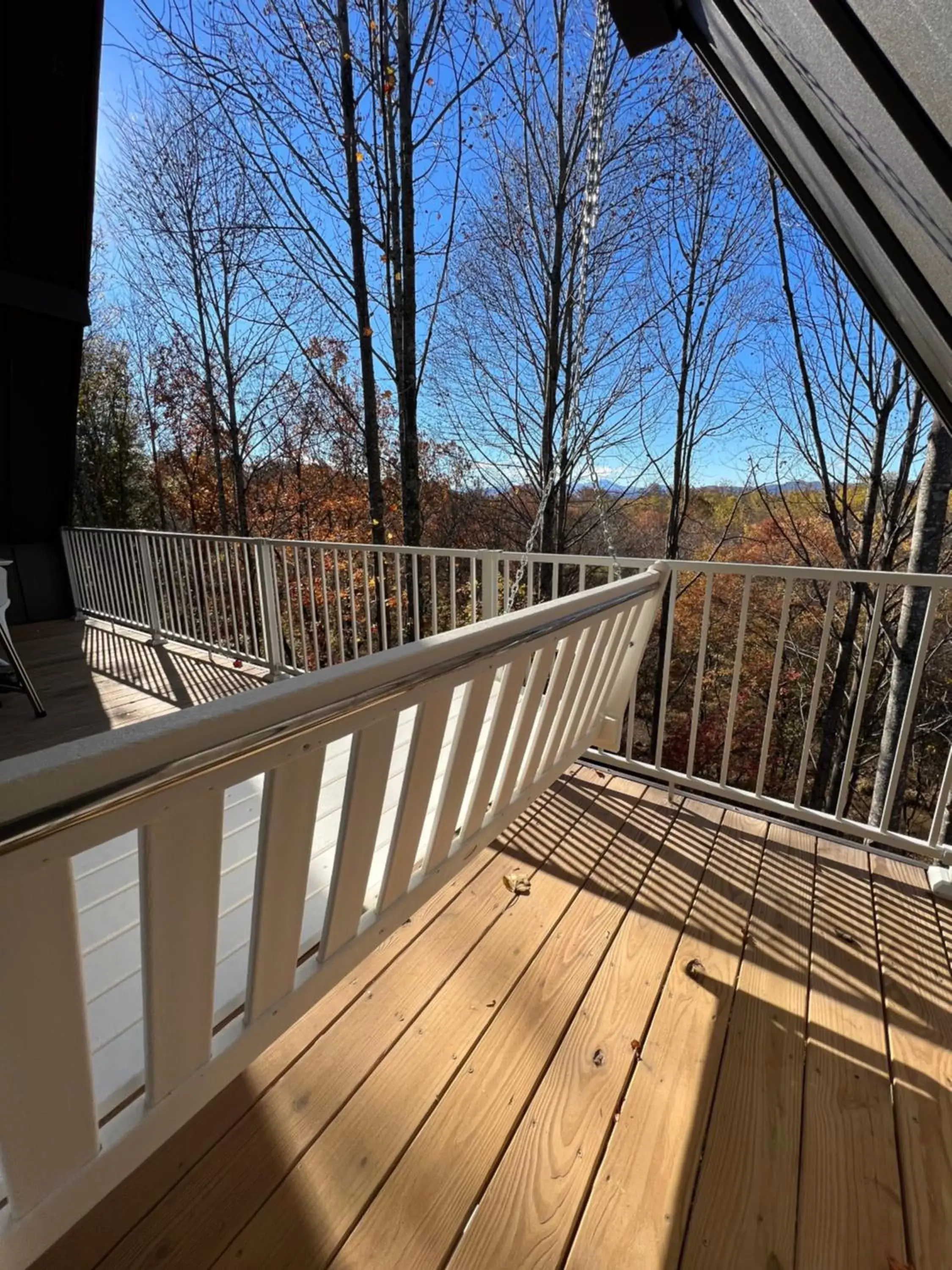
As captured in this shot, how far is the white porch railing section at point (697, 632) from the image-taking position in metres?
2.19

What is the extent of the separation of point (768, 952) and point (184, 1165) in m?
1.64

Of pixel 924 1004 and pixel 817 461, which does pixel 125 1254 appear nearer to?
pixel 924 1004

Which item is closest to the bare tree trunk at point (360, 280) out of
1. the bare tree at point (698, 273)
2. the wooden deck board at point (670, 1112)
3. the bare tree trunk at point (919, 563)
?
the bare tree at point (698, 273)

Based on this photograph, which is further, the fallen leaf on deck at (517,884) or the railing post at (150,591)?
the railing post at (150,591)

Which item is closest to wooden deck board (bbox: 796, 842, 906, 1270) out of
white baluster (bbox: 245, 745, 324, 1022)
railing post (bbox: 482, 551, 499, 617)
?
white baluster (bbox: 245, 745, 324, 1022)

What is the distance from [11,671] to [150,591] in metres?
1.39

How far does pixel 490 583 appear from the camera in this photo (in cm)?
278

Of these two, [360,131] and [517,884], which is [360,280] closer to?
[360,131]

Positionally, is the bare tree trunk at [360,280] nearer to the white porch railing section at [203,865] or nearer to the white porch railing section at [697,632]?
the white porch railing section at [697,632]

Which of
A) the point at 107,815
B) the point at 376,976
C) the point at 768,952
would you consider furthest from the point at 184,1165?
the point at 768,952

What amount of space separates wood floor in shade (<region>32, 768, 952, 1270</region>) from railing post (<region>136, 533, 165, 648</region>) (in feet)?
14.6

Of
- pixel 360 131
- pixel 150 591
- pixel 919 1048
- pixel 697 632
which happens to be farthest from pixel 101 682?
pixel 697 632

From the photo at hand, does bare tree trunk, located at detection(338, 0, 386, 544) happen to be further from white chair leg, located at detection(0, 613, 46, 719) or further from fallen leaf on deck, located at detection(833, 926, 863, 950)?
fallen leaf on deck, located at detection(833, 926, 863, 950)

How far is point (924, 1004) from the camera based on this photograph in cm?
154
